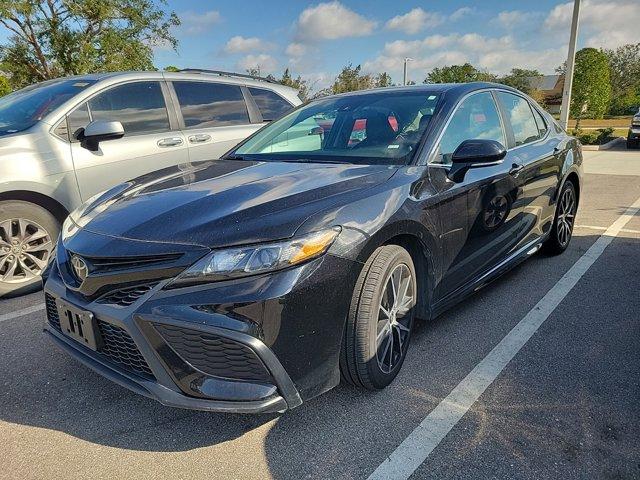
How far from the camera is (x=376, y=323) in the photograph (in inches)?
87.3

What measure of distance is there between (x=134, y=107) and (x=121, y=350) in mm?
3085

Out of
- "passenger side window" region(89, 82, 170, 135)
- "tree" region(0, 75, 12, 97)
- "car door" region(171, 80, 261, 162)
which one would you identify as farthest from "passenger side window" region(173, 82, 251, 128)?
"tree" region(0, 75, 12, 97)

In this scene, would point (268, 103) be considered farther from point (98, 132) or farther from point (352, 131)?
point (352, 131)

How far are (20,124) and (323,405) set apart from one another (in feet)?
11.1

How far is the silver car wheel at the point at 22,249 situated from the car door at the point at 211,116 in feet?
4.94

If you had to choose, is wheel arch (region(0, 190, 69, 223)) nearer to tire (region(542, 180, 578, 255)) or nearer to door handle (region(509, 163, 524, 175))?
door handle (region(509, 163, 524, 175))

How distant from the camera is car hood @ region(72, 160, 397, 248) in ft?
6.26

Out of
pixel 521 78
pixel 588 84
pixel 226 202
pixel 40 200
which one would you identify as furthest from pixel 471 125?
pixel 521 78

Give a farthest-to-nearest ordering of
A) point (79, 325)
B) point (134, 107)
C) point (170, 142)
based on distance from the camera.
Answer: point (170, 142) → point (134, 107) → point (79, 325)

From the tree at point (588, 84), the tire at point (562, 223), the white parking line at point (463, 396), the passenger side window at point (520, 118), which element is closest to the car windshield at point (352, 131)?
the passenger side window at point (520, 118)

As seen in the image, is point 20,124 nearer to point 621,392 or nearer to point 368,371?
point 368,371

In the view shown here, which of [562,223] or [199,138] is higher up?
[199,138]

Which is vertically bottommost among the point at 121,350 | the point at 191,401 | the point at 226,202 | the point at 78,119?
the point at 191,401

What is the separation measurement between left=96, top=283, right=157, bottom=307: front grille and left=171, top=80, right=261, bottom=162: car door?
2922 millimetres
